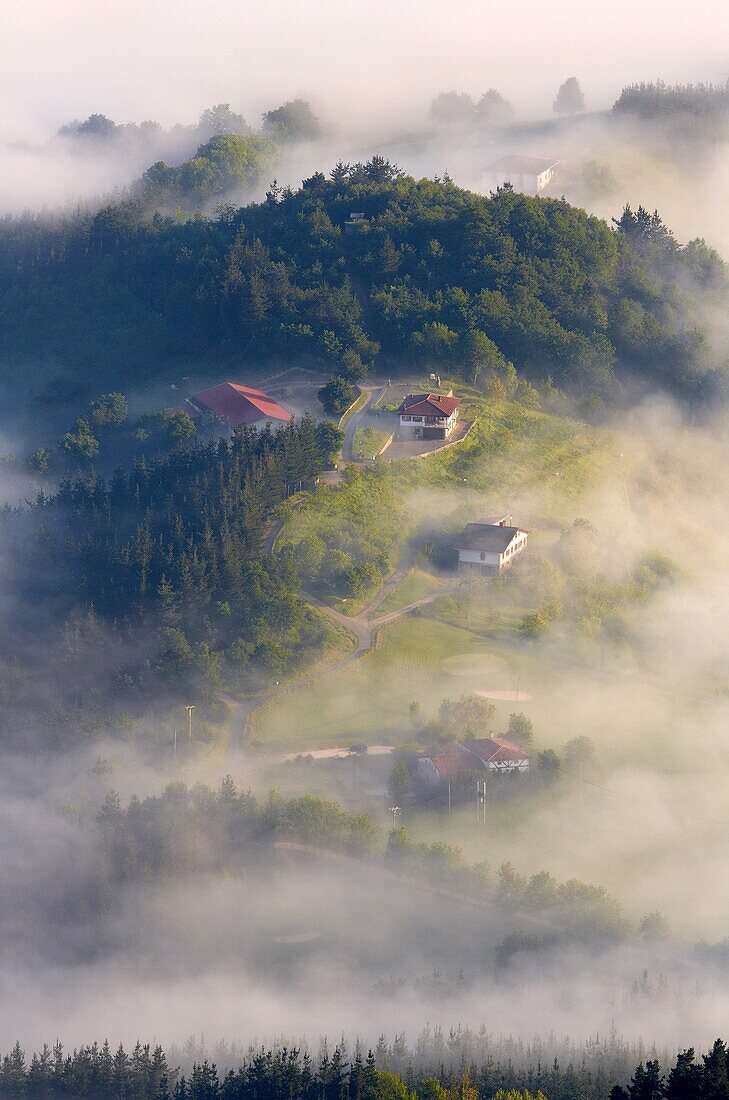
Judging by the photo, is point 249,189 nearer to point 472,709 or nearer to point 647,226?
point 647,226

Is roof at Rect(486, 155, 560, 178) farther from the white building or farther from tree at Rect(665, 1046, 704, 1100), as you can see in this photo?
tree at Rect(665, 1046, 704, 1100)

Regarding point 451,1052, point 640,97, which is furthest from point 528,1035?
point 640,97

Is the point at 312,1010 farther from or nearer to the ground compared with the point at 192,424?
nearer to the ground

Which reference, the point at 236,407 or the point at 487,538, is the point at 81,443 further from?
the point at 487,538

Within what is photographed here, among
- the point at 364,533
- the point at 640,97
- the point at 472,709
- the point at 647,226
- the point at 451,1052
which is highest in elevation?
the point at 640,97

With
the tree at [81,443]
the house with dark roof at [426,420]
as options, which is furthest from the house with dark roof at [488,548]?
the tree at [81,443]

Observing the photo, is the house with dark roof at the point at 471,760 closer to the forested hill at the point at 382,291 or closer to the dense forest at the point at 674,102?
the forested hill at the point at 382,291
